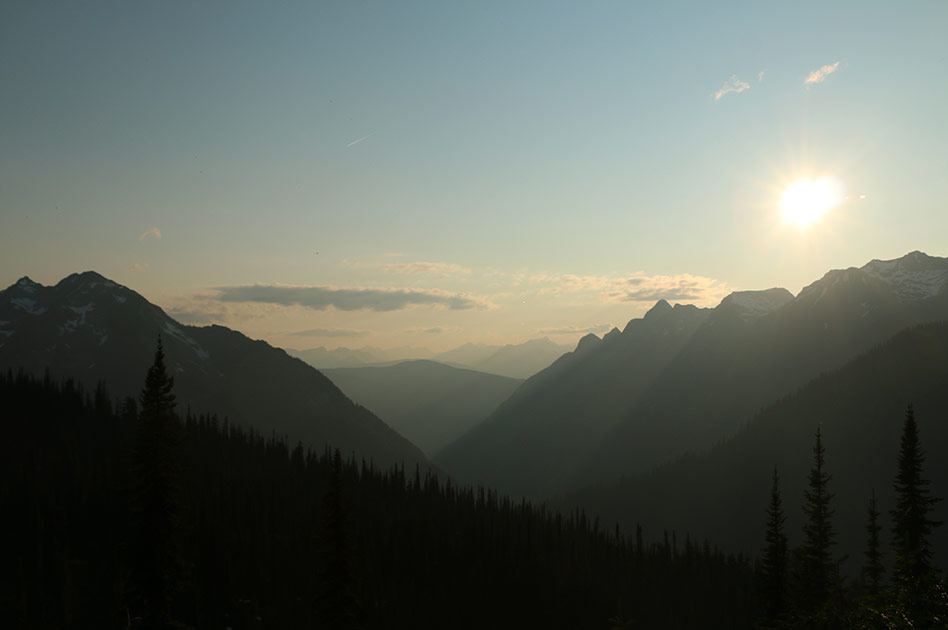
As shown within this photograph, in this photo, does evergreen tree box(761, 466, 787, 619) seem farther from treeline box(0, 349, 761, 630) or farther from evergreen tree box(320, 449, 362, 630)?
evergreen tree box(320, 449, 362, 630)

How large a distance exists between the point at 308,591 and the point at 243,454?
239 feet

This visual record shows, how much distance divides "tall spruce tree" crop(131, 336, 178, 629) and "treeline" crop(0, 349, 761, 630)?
44783 millimetres

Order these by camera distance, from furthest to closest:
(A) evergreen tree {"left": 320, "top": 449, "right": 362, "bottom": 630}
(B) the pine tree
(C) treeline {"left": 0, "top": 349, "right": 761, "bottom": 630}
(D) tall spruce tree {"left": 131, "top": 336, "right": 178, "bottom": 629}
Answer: (C) treeline {"left": 0, "top": 349, "right": 761, "bottom": 630} < (B) the pine tree < (A) evergreen tree {"left": 320, "top": 449, "right": 362, "bottom": 630} < (D) tall spruce tree {"left": 131, "top": 336, "right": 178, "bottom": 629}

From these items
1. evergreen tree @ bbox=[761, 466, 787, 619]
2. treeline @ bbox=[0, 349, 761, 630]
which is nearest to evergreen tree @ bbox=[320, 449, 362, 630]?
treeline @ bbox=[0, 349, 761, 630]

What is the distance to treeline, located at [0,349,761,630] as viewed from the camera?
120 meters

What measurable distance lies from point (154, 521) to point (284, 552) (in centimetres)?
10505

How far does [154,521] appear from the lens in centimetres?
4388

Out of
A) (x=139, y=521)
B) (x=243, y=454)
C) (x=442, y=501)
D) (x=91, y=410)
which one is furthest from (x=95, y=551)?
(x=139, y=521)

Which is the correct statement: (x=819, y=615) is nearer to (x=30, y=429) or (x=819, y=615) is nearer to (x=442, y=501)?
(x=442, y=501)

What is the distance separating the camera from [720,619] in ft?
482

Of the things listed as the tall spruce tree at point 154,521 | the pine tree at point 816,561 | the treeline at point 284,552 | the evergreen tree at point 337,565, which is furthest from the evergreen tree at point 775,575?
the tall spruce tree at point 154,521

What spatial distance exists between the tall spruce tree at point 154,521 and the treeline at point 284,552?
44783mm

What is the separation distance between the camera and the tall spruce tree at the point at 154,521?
143 ft

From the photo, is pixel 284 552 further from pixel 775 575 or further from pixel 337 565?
pixel 775 575
